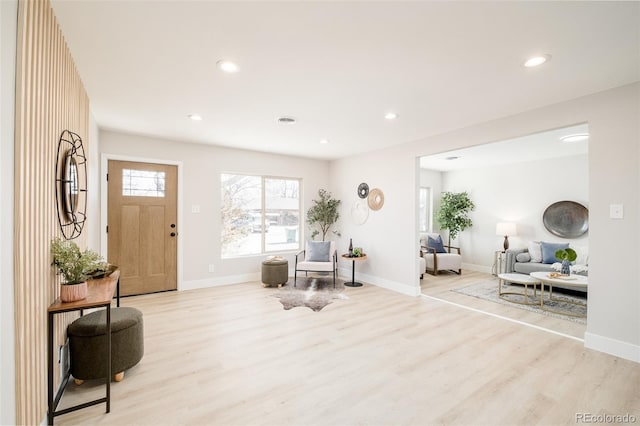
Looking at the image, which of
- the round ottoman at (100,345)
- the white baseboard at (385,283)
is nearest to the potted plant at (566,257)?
the white baseboard at (385,283)

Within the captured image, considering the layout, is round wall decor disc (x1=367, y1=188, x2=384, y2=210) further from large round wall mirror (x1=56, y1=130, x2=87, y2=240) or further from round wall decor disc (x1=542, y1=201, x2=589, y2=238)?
large round wall mirror (x1=56, y1=130, x2=87, y2=240)

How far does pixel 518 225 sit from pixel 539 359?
450 centimetres

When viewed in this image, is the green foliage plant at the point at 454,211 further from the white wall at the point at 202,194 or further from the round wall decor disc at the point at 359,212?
the white wall at the point at 202,194

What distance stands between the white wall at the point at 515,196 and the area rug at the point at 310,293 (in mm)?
3721

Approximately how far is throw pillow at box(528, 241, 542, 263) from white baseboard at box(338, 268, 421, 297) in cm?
264

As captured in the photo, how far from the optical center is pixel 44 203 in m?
1.76

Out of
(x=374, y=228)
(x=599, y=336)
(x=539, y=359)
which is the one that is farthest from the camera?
(x=374, y=228)

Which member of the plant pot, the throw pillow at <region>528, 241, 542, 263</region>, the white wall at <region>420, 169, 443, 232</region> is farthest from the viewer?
the white wall at <region>420, 169, 443, 232</region>

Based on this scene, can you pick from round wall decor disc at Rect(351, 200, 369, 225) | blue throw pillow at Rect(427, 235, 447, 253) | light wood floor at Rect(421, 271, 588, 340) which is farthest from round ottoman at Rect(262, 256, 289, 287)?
blue throw pillow at Rect(427, 235, 447, 253)

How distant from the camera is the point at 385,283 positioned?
207 inches

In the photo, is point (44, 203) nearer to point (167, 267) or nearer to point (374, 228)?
point (167, 267)

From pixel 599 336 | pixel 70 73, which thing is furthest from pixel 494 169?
pixel 70 73

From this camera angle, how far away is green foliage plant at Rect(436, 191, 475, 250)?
698 cm

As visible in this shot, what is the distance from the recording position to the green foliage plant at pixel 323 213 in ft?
20.5
